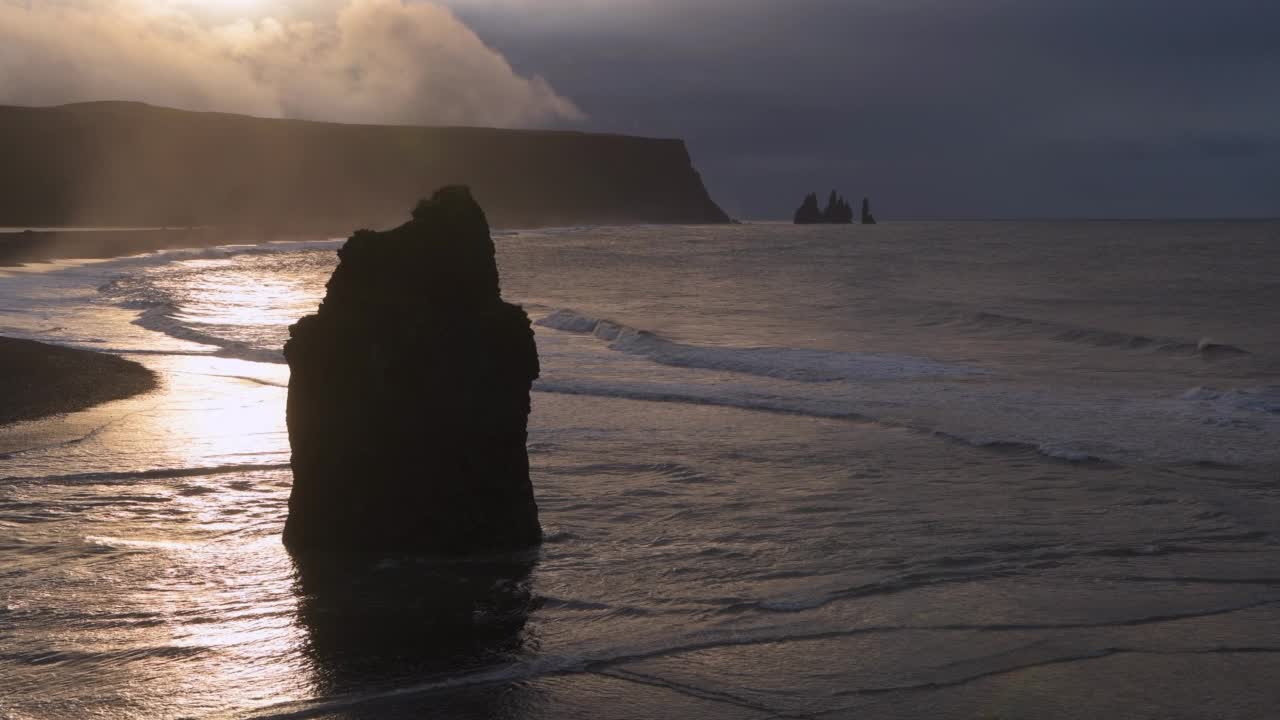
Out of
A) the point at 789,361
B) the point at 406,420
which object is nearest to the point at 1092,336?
the point at 789,361

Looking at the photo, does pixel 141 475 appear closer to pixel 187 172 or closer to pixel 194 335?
pixel 194 335

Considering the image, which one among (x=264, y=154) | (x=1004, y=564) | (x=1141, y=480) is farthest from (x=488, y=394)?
(x=264, y=154)

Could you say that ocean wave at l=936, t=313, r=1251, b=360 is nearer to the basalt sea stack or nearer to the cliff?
the basalt sea stack

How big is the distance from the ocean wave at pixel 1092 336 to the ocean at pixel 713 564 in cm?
535

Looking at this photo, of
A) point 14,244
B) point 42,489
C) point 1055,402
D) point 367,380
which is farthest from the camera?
point 14,244

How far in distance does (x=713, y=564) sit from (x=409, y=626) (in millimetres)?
2065

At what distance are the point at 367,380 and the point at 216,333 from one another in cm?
1690

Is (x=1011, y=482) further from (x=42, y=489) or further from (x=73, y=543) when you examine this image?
(x=42, y=489)

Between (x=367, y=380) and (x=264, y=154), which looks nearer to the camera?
(x=367, y=380)

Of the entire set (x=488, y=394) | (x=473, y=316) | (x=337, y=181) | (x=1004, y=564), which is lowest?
(x=1004, y=564)

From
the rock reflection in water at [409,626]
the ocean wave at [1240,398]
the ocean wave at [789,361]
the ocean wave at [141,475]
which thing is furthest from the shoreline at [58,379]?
the ocean wave at [1240,398]

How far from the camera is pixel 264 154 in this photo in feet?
598

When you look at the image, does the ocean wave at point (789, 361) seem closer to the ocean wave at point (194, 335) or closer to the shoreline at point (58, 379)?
the ocean wave at point (194, 335)

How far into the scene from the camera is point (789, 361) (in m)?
18.9
